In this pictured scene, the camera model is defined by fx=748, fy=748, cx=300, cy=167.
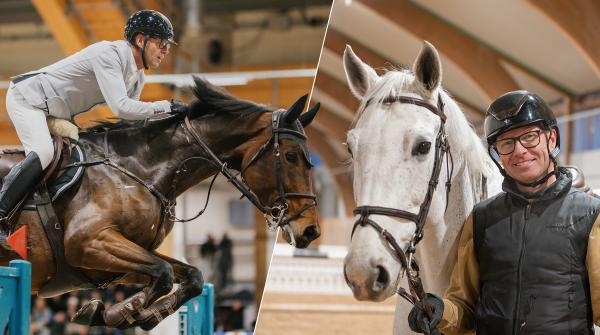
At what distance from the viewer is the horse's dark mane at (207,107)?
278 cm

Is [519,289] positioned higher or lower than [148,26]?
lower

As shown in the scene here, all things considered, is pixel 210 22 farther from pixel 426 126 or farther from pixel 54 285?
pixel 426 126

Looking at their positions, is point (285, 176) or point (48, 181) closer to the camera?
point (48, 181)

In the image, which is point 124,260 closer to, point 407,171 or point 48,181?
point 48,181

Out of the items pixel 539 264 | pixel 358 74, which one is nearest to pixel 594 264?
pixel 539 264

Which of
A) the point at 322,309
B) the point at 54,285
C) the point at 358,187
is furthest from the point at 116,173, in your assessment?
the point at 322,309

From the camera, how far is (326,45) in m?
3.85

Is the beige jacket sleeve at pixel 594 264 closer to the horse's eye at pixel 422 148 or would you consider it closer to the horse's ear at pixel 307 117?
the horse's eye at pixel 422 148

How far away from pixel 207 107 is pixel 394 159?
1.34 m

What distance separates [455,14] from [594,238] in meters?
2.79

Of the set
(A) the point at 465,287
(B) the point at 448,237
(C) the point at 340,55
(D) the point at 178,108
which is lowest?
(A) the point at 465,287

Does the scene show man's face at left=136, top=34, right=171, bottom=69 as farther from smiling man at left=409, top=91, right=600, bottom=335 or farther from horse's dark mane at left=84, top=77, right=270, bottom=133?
smiling man at left=409, top=91, right=600, bottom=335

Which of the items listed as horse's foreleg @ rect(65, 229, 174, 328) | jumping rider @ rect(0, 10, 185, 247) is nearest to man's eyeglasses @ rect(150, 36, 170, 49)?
jumping rider @ rect(0, 10, 185, 247)

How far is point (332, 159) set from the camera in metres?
4.01
